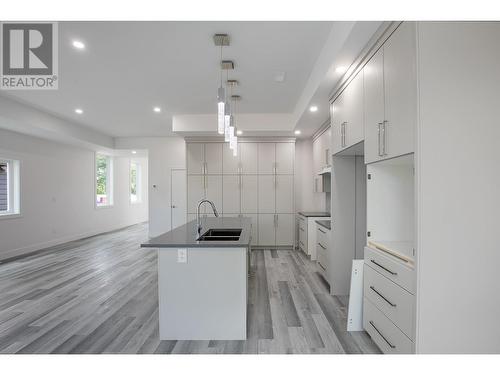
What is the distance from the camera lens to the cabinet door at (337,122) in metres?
3.01

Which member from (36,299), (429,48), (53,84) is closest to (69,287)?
(36,299)

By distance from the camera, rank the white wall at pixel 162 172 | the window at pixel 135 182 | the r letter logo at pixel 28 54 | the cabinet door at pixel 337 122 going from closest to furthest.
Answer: the r letter logo at pixel 28 54
the cabinet door at pixel 337 122
the white wall at pixel 162 172
the window at pixel 135 182

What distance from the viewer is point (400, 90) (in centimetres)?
183

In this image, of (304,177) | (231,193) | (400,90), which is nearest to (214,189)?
(231,193)

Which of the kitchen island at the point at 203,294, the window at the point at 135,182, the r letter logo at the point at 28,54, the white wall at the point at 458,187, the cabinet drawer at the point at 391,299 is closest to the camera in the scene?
the white wall at the point at 458,187

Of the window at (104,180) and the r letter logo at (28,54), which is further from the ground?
the r letter logo at (28,54)

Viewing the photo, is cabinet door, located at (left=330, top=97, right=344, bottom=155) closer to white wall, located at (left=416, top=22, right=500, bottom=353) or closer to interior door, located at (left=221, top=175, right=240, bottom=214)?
white wall, located at (left=416, top=22, right=500, bottom=353)

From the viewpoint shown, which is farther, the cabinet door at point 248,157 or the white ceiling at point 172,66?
the cabinet door at point 248,157

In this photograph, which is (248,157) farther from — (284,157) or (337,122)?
(337,122)

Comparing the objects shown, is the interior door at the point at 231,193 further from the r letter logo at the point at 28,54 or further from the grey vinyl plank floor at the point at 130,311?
the r letter logo at the point at 28,54

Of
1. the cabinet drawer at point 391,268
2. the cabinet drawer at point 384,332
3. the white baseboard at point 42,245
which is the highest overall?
the cabinet drawer at point 391,268

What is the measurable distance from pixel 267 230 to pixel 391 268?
3.89 metres

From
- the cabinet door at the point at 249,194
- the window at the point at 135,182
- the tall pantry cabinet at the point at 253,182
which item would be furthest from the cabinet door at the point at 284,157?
the window at the point at 135,182

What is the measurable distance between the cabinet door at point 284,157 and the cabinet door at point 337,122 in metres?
2.44
